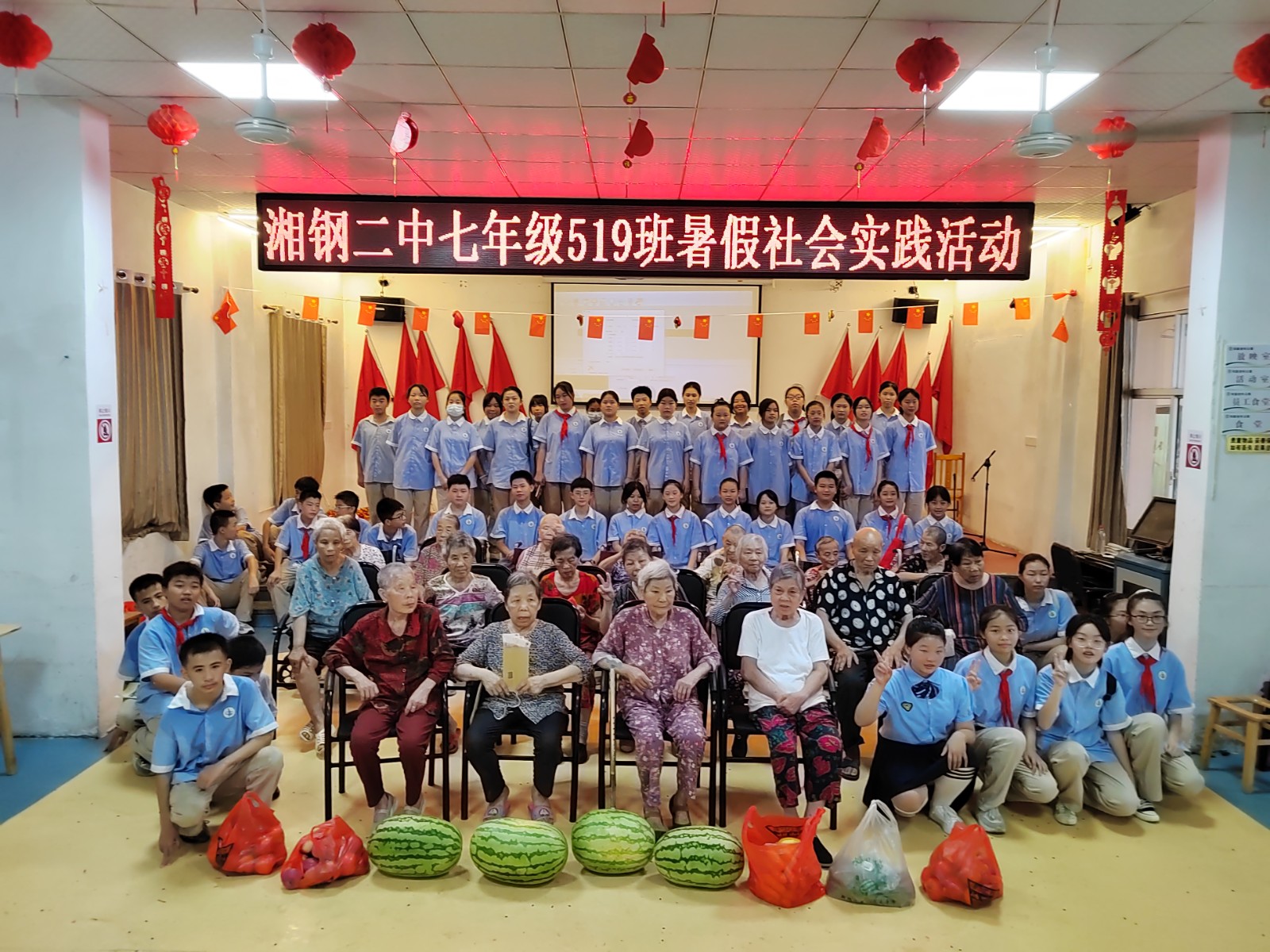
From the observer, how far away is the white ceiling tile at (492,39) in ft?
11.2

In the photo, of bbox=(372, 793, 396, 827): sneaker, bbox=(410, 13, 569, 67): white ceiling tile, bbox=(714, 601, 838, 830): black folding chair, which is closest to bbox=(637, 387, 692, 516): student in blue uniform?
bbox=(714, 601, 838, 830): black folding chair

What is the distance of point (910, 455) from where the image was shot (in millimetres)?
6887

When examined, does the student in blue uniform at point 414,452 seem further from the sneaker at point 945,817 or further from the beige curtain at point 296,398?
the sneaker at point 945,817

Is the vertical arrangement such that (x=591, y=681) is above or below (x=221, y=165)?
below

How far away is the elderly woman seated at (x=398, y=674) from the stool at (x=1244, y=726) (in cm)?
379

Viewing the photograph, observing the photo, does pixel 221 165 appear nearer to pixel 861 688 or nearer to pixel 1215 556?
pixel 861 688

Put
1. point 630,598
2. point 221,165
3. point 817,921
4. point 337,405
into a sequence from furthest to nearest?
point 337,405 → point 221,165 → point 630,598 → point 817,921

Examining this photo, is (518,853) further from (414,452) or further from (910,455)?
(910,455)

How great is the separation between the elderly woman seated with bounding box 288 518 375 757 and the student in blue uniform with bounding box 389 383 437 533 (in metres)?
2.73

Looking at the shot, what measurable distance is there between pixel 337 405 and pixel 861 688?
8529 mm

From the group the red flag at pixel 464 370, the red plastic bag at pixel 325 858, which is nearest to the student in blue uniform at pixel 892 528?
the red plastic bag at pixel 325 858

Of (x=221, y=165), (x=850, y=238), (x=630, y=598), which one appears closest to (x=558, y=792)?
(x=630, y=598)

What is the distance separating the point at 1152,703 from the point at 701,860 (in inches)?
90.9

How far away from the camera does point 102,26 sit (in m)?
3.53
